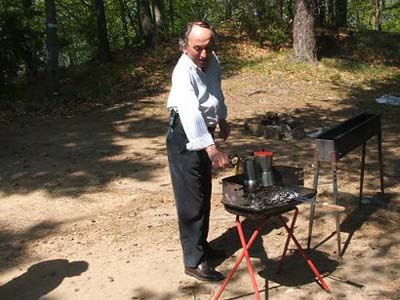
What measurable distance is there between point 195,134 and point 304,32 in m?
10.9

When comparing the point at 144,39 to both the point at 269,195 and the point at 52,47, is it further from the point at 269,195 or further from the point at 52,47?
the point at 269,195

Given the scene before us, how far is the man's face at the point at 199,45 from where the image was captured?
352 cm

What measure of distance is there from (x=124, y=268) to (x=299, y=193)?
173 cm

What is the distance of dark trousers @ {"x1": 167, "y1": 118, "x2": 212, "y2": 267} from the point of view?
383cm

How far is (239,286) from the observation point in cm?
408

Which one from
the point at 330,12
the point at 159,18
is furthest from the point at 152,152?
the point at 330,12

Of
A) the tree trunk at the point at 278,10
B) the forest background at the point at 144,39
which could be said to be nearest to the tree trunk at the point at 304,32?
the forest background at the point at 144,39

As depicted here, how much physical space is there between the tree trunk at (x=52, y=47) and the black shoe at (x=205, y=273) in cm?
870

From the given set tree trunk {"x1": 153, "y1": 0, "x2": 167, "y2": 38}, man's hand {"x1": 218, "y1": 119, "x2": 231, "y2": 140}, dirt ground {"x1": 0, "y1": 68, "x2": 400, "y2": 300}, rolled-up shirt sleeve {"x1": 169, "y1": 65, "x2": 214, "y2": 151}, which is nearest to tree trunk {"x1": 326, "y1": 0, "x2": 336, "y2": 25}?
tree trunk {"x1": 153, "y1": 0, "x2": 167, "y2": 38}

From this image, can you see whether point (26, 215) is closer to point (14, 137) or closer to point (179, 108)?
point (179, 108)

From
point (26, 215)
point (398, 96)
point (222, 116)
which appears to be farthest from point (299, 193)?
point (398, 96)

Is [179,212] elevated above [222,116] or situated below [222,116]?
below

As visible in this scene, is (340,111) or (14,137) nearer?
(14,137)

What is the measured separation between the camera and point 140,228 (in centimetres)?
530
